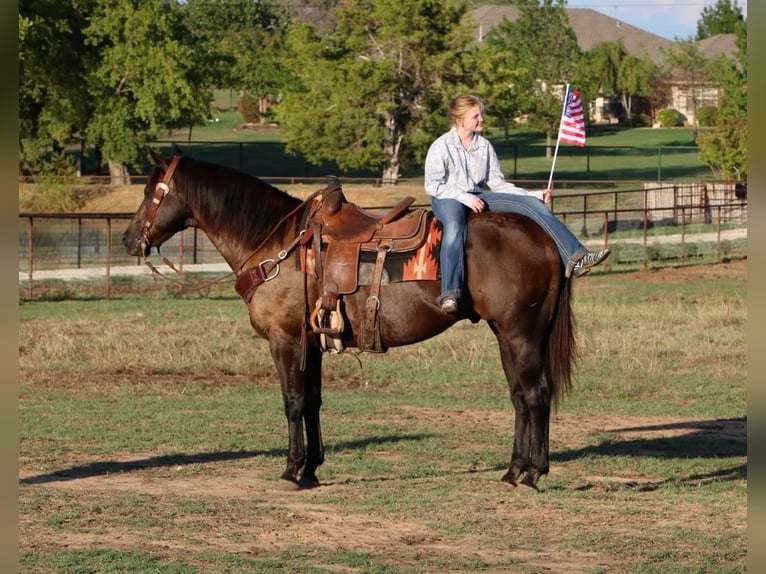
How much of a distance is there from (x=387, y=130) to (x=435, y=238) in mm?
47859

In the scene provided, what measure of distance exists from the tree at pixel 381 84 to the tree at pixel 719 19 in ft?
213

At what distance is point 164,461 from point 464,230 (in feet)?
11.1

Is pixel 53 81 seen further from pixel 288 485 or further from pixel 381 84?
pixel 288 485

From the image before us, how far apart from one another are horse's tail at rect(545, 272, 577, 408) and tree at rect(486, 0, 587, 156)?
65.2 m

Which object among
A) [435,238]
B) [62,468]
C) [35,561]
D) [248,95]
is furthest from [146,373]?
[248,95]

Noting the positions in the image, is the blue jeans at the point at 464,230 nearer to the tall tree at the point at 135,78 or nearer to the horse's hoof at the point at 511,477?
the horse's hoof at the point at 511,477

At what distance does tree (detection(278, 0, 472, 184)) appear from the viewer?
181ft

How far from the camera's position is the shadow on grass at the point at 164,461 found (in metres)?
9.66

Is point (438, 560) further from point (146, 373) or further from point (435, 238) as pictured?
point (146, 373)

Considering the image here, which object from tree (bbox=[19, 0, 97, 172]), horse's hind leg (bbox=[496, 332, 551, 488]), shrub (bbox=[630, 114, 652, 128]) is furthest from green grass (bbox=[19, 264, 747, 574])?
shrub (bbox=[630, 114, 652, 128])

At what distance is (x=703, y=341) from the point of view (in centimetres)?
1825

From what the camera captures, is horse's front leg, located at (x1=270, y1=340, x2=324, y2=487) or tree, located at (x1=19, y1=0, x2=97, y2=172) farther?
tree, located at (x1=19, y1=0, x2=97, y2=172)

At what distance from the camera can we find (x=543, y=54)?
7906 centimetres

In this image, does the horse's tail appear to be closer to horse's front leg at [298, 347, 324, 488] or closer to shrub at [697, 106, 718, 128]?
horse's front leg at [298, 347, 324, 488]
